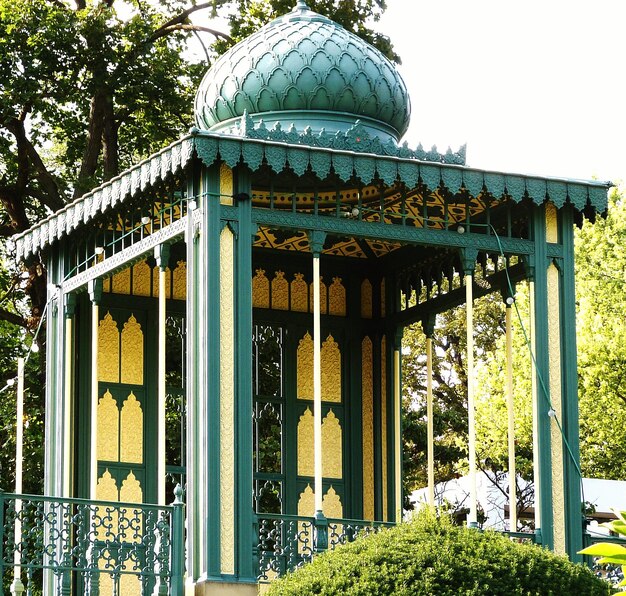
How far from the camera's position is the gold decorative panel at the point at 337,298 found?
20312 mm

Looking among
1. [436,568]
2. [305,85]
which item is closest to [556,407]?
[436,568]

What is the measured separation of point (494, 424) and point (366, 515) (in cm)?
1816

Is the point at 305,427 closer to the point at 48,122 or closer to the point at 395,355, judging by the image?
the point at 395,355

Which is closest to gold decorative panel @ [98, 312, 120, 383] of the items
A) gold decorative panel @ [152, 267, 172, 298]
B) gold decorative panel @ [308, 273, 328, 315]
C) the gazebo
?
the gazebo

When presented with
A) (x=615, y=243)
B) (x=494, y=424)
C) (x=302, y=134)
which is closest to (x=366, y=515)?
(x=302, y=134)

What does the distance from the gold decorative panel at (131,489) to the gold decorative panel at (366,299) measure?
12.4 ft

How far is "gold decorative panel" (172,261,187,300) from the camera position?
19672 mm

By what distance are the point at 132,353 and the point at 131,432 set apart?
992 mm

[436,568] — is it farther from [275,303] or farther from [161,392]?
[275,303]

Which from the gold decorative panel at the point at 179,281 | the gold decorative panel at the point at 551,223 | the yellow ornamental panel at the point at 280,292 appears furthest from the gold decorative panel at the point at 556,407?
the gold decorative panel at the point at 179,281

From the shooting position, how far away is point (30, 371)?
89.5 ft

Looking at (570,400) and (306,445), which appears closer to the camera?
(570,400)

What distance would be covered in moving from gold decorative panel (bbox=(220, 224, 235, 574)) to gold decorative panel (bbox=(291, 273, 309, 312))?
3.95 meters

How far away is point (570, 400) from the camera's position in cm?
1748
